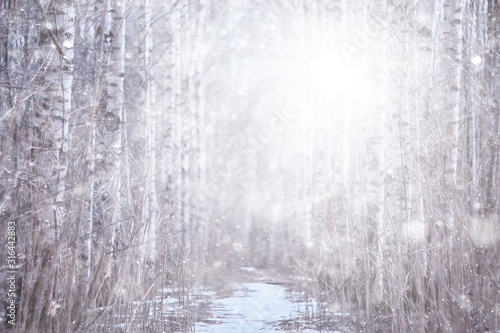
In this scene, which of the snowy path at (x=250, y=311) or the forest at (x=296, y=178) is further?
the snowy path at (x=250, y=311)

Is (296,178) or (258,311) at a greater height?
(296,178)

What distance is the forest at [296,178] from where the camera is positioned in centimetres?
310

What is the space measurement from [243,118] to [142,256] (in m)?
15.0

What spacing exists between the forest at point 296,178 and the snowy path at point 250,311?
0.14ft

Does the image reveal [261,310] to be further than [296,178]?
No

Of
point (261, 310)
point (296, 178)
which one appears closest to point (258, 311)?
point (261, 310)

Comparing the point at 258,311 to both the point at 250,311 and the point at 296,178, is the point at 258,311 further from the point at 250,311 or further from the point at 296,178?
the point at 296,178

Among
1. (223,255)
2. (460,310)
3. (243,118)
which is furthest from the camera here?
(243,118)

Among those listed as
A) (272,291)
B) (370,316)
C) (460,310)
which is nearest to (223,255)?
(272,291)

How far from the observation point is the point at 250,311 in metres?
5.81

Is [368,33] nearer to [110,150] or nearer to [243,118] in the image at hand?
[110,150]

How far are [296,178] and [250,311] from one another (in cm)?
828

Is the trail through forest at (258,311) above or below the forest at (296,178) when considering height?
below

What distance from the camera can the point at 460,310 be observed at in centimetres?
312
